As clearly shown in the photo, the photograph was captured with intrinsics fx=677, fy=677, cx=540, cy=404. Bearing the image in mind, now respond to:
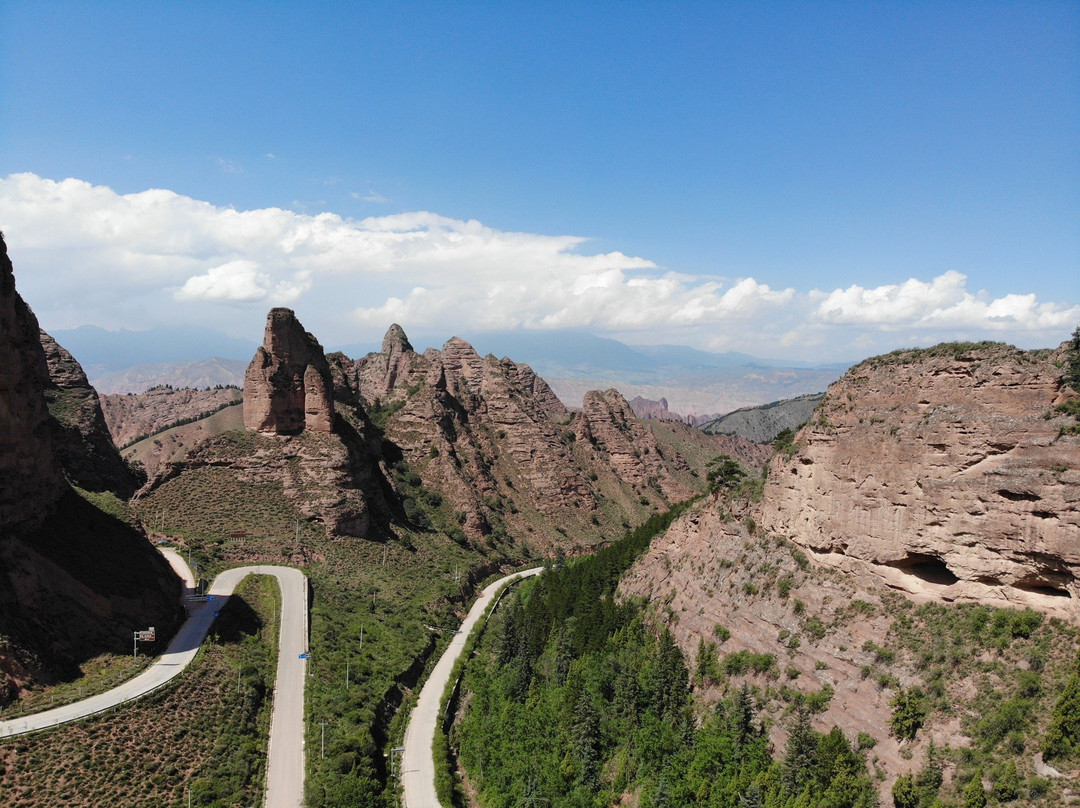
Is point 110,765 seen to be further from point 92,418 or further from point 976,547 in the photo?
point 92,418

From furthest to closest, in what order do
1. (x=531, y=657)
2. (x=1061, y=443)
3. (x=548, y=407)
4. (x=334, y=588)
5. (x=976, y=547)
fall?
(x=548, y=407), (x=334, y=588), (x=531, y=657), (x=976, y=547), (x=1061, y=443)

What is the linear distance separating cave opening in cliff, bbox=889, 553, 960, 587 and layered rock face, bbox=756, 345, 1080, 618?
0.20 feet

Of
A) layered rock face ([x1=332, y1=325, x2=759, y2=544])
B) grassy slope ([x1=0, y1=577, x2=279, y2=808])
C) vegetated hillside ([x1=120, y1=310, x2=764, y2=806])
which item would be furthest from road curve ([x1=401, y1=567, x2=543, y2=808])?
layered rock face ([x1=332, y1=325, x2=759, y2=544])

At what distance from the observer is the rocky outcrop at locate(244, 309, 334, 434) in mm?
78188

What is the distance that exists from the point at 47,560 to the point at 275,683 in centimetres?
1701

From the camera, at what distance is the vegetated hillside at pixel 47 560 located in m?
38.6

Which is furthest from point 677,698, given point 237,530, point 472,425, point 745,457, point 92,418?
point 745,457

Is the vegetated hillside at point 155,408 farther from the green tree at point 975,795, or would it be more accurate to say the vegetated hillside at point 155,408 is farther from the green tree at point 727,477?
the green tree at point 975,795

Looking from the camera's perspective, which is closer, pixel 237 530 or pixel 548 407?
pixel 237 530

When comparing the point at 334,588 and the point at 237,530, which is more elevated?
the point at 237,530

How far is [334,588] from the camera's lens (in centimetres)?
6656

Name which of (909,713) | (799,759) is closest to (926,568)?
(909,713)

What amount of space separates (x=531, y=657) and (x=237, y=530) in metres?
34.2

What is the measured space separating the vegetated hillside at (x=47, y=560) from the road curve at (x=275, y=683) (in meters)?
2.21
